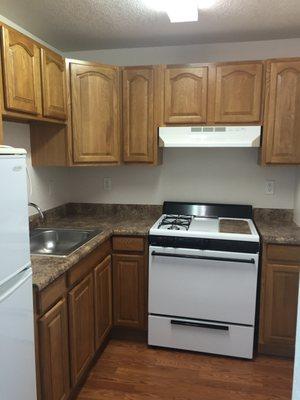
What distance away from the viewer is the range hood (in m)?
2.47

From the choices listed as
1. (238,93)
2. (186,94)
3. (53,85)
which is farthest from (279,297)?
(53,85)

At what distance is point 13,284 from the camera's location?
4.18 ft

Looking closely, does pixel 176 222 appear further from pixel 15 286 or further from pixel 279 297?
pixel 15 286

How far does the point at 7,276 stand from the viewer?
1217 mm

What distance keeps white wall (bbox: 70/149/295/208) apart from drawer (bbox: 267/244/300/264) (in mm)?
627

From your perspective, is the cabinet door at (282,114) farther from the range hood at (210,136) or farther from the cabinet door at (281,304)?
the cabinet door at (281,304)

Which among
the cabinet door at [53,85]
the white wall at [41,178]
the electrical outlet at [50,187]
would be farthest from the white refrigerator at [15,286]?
the electrical outlet at [50,187]

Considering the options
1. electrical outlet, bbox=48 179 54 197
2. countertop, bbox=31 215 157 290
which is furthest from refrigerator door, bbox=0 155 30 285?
electrical outlet, bbox=48 179 54 197

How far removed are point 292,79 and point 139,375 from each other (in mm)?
2352

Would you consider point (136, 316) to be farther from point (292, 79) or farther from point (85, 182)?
point (292, 79)

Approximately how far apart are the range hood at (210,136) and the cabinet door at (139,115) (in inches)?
4.6

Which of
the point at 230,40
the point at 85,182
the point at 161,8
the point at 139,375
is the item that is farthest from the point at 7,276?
the point at 230,40

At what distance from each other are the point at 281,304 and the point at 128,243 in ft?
3.92

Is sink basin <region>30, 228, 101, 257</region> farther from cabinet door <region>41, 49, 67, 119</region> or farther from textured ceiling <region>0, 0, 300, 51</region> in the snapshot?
textured ceiling <region>0, 0, 300, 51</region>
